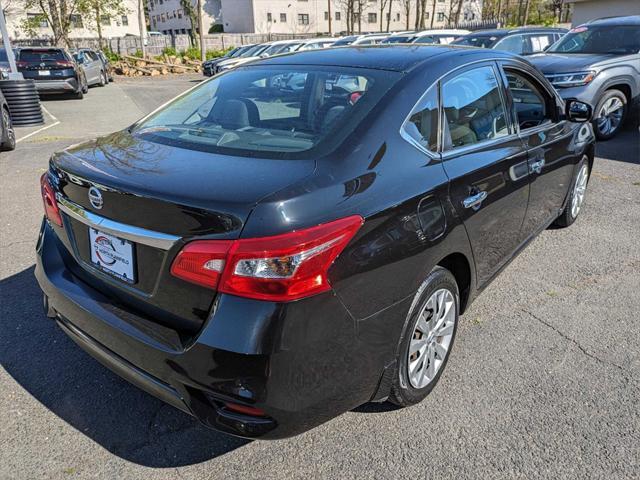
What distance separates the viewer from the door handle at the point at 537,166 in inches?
137

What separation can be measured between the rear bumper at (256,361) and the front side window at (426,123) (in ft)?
2.81

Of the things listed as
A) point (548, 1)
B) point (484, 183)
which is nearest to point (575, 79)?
point (484, 183)

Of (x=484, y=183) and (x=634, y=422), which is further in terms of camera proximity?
(x=484, y=183)

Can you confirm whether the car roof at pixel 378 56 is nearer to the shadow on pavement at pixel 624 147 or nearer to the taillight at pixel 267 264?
the taillight at pixel 267 264

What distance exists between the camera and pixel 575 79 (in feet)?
26.3

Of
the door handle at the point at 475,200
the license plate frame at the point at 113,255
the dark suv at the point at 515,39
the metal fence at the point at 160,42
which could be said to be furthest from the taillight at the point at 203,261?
the metal fence at the point at 160,42

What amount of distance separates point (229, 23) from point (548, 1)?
127 ft

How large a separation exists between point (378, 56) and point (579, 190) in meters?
3.07

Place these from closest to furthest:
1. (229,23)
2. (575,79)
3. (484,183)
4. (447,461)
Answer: (447,461), (484,183), (575,79), (229,23)

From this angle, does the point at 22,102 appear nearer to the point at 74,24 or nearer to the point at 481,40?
the point at 481,40

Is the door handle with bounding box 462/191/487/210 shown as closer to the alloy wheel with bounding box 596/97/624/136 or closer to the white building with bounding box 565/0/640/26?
the alloy wheel with bounding box 596/97/624/136

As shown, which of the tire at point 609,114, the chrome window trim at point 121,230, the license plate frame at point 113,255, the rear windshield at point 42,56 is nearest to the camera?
the chrome window trim at point 121,230

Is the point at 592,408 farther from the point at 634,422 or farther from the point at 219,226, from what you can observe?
the point at 219,226

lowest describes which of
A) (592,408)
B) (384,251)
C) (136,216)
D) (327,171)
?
(592,408)
